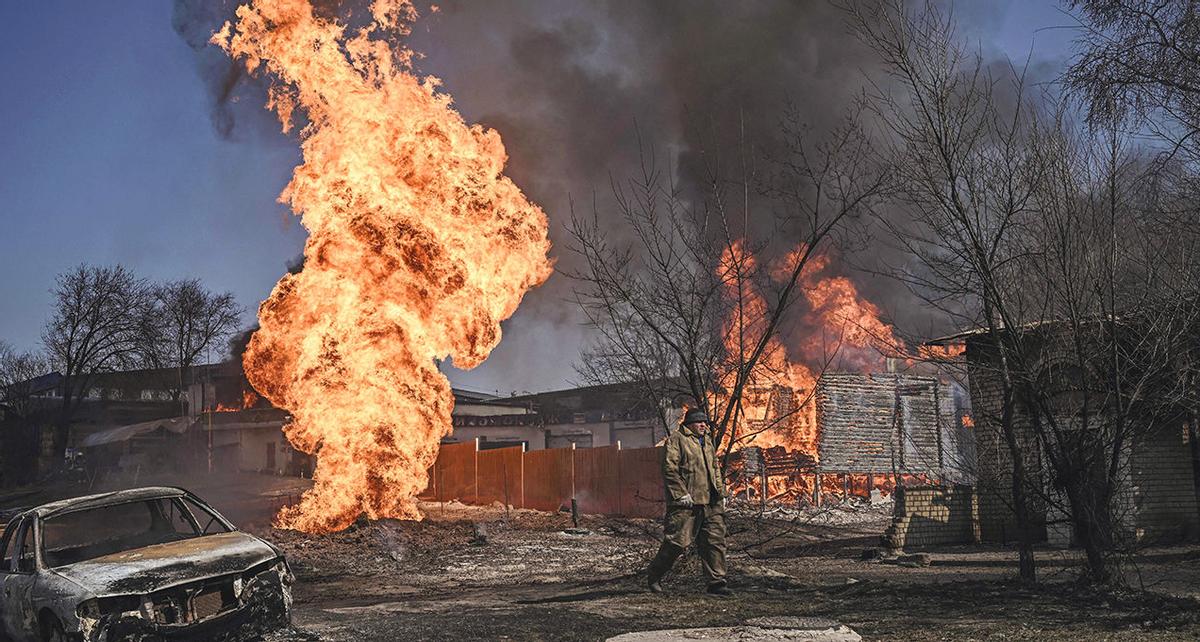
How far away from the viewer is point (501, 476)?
28.9 meters

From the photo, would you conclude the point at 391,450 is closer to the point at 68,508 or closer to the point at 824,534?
the point at 824,534

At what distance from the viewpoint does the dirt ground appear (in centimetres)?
726

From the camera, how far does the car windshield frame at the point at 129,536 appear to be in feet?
25.9

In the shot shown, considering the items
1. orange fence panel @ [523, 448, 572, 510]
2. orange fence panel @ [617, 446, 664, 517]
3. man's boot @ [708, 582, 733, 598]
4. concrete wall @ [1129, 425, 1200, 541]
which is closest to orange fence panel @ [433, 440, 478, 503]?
orange fence panel @ [523, 448, 572, 510]

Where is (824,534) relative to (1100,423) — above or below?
below

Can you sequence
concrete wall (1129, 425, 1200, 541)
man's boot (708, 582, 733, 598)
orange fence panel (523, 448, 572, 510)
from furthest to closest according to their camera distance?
orange fence panel (523, 448, 572, 510) → concrete wall (1129, 425, 1200, 541) → man's boot (708, 582, 733, 598)

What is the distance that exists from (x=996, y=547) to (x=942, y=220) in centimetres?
882

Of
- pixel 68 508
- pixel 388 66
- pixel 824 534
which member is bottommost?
pixel 824 534

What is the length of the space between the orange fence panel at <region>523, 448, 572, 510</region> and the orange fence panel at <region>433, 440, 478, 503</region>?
2.80 metres

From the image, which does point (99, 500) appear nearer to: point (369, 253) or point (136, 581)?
point (136, 581)

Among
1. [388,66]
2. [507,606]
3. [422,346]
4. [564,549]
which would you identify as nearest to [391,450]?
[422,346]

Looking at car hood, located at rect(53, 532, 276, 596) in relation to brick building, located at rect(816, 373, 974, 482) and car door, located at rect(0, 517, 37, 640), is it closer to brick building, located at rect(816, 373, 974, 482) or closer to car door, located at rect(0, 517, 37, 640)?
car door, located at rect(0, 517, 37, 640)

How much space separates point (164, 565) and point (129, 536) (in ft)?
5.47

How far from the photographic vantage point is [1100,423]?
317 inches
